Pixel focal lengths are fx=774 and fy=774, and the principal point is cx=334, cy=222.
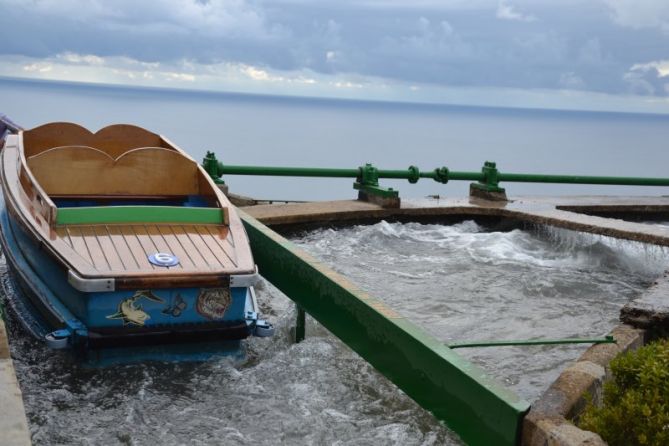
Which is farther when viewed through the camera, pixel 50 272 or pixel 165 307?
pixel 50 272

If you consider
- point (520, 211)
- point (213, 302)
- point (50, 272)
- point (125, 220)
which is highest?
point (125, 220)

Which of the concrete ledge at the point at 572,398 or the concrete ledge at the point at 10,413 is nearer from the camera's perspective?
the concrete ledge at the point at 10,413

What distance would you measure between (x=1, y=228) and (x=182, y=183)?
1792 mm

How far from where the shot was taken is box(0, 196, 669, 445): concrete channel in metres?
3.56

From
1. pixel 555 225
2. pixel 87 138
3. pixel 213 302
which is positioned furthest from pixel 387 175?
pixel 213 302

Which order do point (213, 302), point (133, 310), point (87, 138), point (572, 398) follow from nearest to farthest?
1. point (572, 398)
2. point (133, 310)
3. point (213, 302)
4. point (87, 138)

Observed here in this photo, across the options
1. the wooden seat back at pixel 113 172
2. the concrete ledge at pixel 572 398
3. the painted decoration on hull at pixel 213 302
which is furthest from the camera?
the wooden seat back at pixel 113 172

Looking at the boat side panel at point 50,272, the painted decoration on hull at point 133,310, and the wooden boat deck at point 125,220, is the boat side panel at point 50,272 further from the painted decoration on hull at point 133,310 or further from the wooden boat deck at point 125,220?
the painted decoration on hull at point 133,310

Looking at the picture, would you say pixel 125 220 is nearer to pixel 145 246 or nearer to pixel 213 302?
pixel 145 246

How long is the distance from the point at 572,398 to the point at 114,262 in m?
3.31

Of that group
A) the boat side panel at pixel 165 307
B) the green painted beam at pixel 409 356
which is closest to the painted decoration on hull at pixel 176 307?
the boat side panel at pixel 165 307

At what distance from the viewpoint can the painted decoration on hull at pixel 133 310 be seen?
5.46 m

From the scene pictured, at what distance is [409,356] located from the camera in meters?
4.43

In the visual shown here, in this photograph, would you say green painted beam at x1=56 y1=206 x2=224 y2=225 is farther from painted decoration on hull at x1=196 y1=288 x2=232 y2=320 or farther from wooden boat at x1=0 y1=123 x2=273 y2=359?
painted decoration on hull at x1=196 y1=288 x2=232 y2=320
